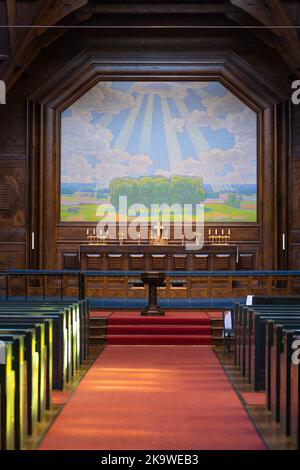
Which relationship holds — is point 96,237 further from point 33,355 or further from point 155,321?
point 33,355

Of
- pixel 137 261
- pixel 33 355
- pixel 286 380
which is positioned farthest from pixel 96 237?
pixel 286 380

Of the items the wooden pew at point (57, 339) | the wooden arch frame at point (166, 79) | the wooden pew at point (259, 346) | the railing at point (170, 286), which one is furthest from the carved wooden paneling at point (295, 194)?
the wooden pew at point (57, 339)

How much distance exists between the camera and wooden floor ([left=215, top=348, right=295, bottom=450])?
5.66m

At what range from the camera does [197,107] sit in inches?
739

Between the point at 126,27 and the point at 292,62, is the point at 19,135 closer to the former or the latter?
the point at 126,27

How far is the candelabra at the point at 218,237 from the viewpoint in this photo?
1822cm

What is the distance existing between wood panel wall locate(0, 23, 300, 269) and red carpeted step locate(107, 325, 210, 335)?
241 inches

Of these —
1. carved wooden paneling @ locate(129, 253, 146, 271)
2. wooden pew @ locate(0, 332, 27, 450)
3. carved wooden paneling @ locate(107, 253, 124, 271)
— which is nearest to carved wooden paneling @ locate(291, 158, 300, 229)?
carved wooden paneling @ locate(129, 253, 146, 271)

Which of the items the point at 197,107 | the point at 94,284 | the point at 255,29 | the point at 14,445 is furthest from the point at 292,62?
the point at 14,445

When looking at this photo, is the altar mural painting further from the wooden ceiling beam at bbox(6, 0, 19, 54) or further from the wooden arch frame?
the wooden ceiling beam at bbox(6, 0, 19, 54)

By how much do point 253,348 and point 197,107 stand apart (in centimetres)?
1117

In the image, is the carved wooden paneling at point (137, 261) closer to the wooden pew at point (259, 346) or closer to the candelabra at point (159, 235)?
the candelabra at point (159, 235)

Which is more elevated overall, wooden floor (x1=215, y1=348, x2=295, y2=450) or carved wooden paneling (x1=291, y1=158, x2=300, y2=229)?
carved wooden paneling (x1=291, y1=158, x2=300, y2=229)

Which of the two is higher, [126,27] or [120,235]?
[126,27]
